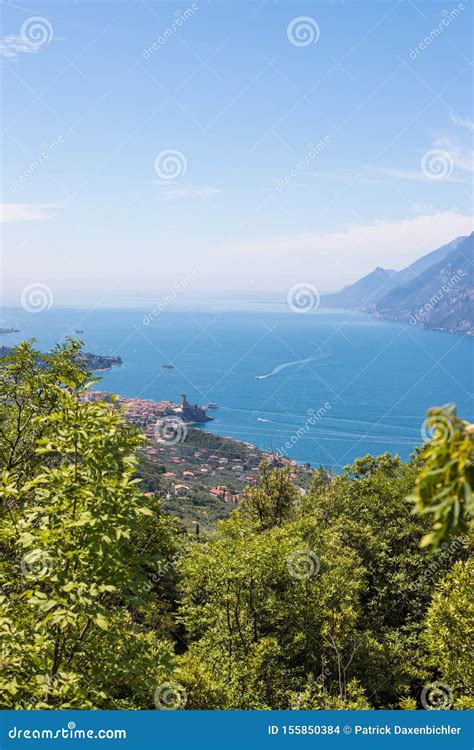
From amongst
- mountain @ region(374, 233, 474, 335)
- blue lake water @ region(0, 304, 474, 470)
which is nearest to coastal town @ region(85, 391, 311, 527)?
blue lake water @ region(0, 304, 474, 470)

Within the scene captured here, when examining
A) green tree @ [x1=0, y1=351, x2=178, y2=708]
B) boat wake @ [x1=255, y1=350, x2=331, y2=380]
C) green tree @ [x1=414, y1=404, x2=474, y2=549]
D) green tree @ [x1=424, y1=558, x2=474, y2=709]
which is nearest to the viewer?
green tree @ [x1=414, y1=404, x2=474, y2=549]

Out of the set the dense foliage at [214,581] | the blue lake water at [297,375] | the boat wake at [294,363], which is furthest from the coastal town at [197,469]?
the boat wake at [294,363]

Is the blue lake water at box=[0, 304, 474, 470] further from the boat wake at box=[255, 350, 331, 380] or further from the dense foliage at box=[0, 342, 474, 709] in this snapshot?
the dense foliage at box=[0, 342, 474, 709]

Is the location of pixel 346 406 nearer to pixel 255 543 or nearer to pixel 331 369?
pixel 331 369

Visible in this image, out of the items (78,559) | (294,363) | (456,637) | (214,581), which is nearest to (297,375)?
(294,363)

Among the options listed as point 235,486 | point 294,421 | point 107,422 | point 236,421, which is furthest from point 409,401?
point 107,422

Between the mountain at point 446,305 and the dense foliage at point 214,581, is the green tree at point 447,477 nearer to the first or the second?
the dense foliage at point 214,581

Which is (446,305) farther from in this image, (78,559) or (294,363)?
(78,559)
